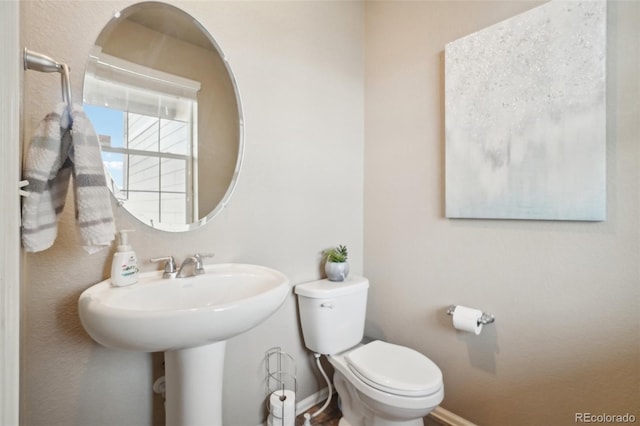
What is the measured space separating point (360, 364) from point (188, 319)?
0.85m

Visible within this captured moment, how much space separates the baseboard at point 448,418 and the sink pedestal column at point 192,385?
3.79ft

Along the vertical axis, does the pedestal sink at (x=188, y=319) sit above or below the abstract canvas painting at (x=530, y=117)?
below

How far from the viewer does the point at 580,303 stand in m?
1.10

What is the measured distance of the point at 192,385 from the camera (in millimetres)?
926

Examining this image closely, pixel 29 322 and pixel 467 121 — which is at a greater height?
pixel 467 121

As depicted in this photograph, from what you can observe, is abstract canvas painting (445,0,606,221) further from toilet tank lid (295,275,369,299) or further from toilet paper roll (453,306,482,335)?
toilet tank lid (295,275,369,299)

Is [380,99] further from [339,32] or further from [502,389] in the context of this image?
[502,389]

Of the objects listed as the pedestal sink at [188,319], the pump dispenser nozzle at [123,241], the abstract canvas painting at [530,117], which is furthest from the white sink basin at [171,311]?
the abstract canvas painting at [530,117]

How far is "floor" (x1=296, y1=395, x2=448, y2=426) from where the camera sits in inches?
57.4

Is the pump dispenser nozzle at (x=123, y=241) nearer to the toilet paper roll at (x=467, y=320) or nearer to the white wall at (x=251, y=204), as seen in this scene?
the white wall at (x=251, y=204)

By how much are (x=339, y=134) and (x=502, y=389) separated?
153 cm

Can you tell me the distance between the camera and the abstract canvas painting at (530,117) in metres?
1.06
